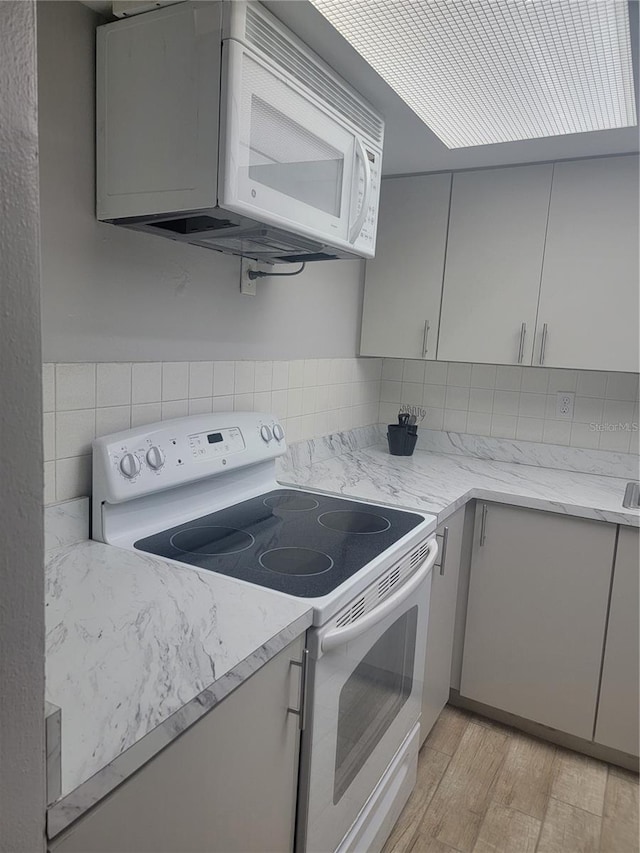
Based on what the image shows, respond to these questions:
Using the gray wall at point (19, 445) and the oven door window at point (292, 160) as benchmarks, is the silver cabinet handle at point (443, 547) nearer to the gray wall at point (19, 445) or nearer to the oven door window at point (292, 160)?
the oven door window at point (292, 160)

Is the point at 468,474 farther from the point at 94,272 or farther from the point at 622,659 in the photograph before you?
the point at 94,272

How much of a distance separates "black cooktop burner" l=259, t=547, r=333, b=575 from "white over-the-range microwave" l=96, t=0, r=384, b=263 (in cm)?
76

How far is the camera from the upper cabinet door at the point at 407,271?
2.40 meters

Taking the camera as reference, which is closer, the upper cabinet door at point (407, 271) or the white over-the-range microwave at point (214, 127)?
the white over-the-range microwave at point (214, 127)

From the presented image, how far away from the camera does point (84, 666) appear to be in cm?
85

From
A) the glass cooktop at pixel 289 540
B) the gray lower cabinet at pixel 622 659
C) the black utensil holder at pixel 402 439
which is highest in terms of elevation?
the black utensil holder at pixel 402 439

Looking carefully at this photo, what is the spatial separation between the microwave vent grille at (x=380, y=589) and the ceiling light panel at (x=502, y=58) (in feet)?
4.19

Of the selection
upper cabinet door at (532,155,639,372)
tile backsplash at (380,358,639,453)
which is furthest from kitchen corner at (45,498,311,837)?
tile backsplash at (380,358,639,453)

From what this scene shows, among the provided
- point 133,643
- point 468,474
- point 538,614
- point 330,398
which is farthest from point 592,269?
point 133,643

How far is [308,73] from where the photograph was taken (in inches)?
55.1

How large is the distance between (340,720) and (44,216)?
127 cm

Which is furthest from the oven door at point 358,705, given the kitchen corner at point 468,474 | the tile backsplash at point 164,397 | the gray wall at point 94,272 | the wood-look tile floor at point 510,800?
the gray wall at point 94,272

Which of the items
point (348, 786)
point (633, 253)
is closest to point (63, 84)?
Answer: point (348, 786)

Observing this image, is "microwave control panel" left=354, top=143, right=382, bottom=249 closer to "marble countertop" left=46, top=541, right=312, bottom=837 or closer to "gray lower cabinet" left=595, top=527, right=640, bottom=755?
"marble countertop" left=46, top=541, right=312, bottom=837
